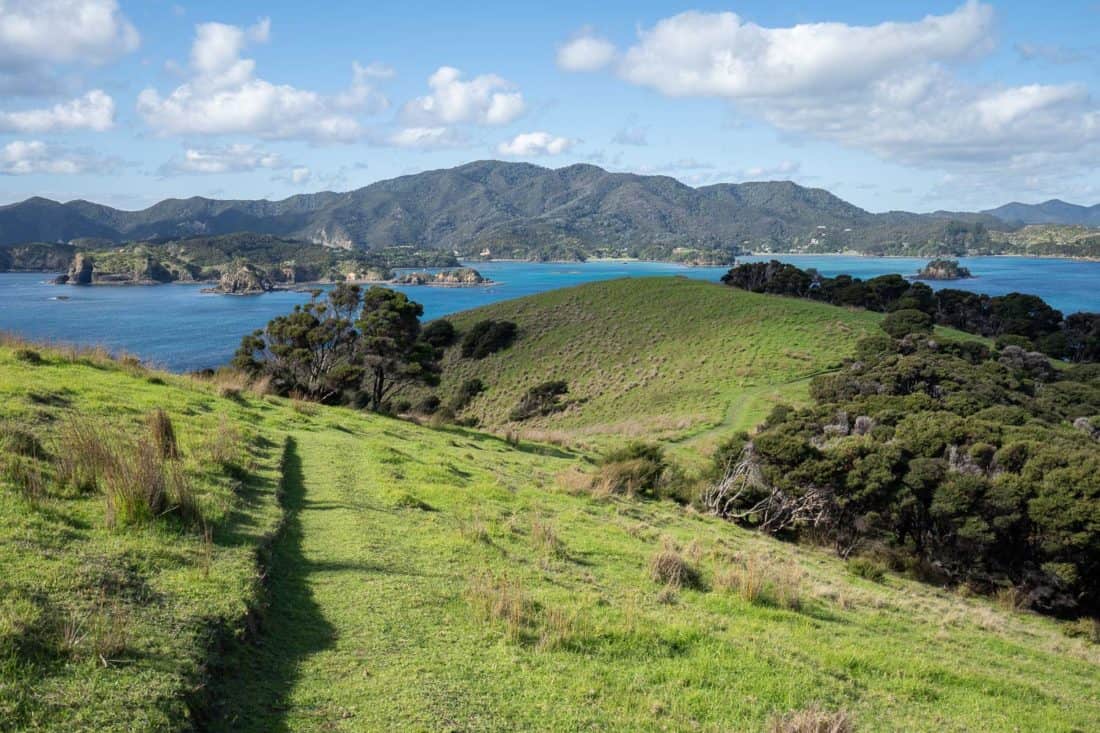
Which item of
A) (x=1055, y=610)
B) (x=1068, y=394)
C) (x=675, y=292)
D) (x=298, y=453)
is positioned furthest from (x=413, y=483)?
(x=675, y=292)

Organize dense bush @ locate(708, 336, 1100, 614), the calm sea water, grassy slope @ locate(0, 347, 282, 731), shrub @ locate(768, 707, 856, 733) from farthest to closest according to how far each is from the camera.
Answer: the calm sea water → dense bush @ locate(708, 336, 1100, 614) → shrub @ locate(768, 707, 856, 733) → grassy slope @ locate(0, 347, 282, 731)

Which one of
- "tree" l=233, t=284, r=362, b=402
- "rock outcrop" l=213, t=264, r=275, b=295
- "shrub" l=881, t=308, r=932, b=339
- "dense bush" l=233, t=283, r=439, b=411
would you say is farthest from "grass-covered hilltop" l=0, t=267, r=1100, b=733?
"rock outcrop" l=213, t=264, r=275, b=295

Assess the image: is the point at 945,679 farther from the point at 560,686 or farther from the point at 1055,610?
the point at 1055,610

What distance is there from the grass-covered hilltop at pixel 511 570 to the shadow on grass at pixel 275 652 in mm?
32

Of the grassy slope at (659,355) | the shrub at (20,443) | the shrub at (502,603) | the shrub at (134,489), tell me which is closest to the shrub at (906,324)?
the grassy slope at (659,355)

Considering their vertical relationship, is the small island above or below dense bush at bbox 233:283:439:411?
above

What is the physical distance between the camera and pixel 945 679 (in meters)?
7.64

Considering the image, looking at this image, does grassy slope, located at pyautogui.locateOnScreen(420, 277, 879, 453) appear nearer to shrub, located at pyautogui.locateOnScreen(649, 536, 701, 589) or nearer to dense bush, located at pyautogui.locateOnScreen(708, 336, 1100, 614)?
dense bush, located at pyautogui.locateOnScreen(708, 336, 1100, 614)

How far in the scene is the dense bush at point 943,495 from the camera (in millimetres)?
17797

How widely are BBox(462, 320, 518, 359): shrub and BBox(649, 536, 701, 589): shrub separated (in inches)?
2268

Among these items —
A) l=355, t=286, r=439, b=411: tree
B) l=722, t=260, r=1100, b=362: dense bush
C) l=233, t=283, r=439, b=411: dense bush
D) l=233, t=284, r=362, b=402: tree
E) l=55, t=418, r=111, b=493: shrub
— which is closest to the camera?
l=55, t=418, r=111, b=493: shrub

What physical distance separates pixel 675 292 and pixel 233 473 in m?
69.9

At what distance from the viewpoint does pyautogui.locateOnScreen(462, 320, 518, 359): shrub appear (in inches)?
2660

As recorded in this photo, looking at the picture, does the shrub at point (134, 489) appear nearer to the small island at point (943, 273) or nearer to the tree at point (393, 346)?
the tree at point (393, 346)
